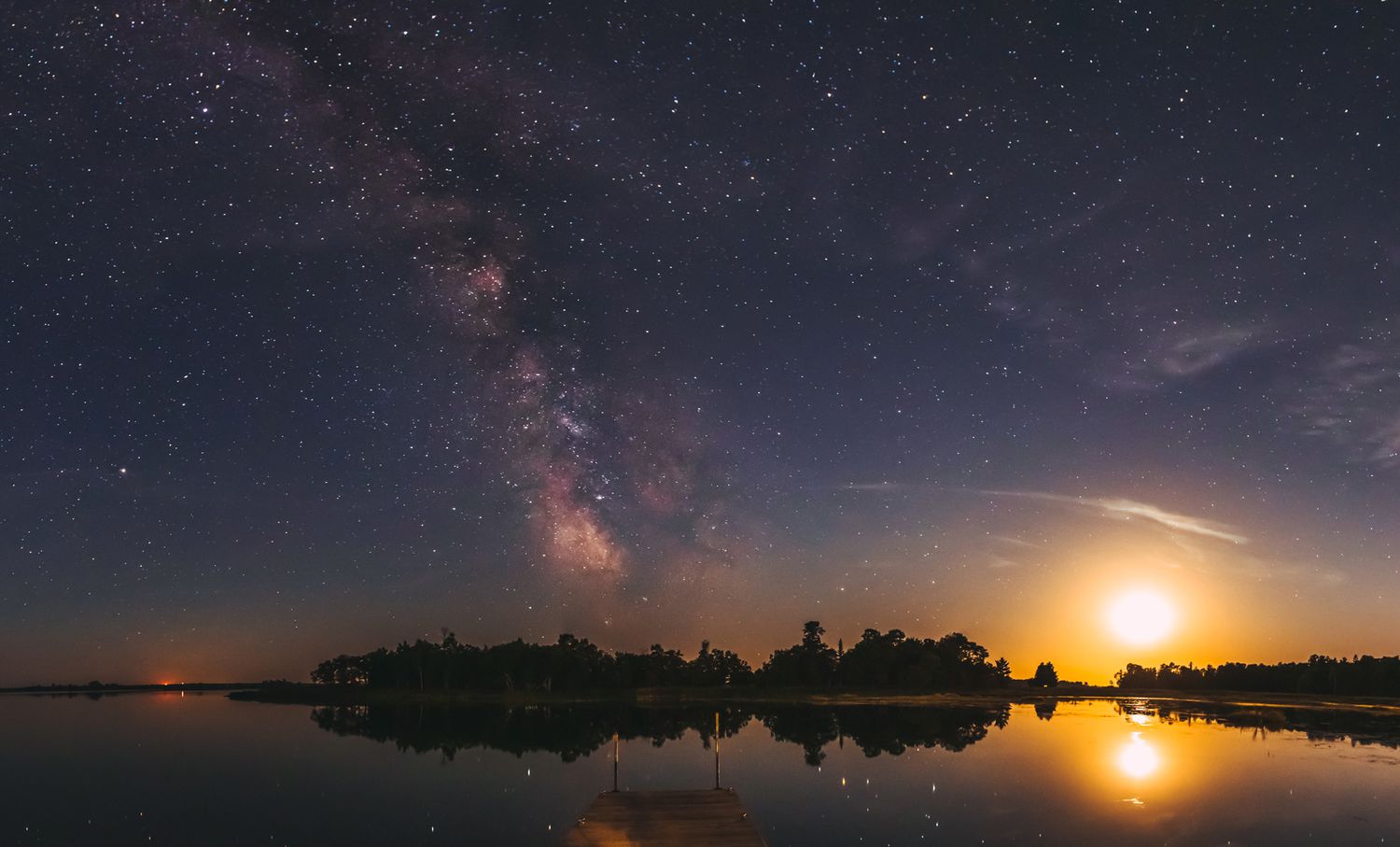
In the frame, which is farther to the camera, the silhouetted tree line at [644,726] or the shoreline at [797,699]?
the shoreline at [797,699]

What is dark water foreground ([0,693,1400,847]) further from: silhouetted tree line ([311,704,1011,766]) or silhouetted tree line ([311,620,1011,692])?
silhouetted tree line ([311,620,1011,692])

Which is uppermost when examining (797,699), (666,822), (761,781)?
(666,822)

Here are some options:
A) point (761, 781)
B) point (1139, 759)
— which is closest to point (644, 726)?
point (761, 781)

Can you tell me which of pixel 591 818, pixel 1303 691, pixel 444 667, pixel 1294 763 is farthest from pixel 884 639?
pixel 591 818

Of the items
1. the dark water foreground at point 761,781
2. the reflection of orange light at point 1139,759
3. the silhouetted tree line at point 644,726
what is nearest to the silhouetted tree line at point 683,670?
the silhouetted tree line at point 644,726

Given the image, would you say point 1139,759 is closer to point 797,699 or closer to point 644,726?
point 644,726

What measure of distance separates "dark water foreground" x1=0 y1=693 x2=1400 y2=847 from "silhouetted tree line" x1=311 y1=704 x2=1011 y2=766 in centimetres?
71

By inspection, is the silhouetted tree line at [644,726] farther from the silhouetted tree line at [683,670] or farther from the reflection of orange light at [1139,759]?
the silhouetted tree line at [683,670]

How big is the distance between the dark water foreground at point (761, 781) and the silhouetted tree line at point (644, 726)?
712mm

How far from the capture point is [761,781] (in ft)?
167

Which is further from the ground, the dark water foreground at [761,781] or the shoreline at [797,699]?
the dark water foreground at [761,781]

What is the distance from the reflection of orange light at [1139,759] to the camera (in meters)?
55.1

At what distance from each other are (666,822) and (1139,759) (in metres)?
46.1

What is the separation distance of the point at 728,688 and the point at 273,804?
146m
